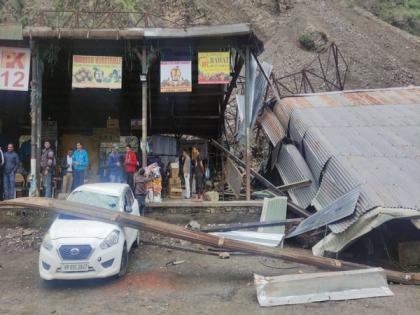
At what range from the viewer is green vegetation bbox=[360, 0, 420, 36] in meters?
47.1

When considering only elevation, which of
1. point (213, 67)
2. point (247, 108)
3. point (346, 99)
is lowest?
point (247, 108)

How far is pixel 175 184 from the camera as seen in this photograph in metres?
16.0

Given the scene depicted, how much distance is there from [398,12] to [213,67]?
4166 centimetres

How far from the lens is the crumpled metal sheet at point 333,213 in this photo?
30.9 feet

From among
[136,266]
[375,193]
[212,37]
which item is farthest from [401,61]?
[136,266]

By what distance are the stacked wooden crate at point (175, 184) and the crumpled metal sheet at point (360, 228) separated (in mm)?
6955

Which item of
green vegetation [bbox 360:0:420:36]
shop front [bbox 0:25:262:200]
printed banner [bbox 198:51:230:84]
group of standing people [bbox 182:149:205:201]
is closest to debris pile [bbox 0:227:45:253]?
shop front [bbox 0:25:262:200]

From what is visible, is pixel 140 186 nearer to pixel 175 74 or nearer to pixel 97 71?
pixel 175 74

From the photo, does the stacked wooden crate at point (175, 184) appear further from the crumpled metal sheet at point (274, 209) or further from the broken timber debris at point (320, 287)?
the broken timber debris at point (320, 287)

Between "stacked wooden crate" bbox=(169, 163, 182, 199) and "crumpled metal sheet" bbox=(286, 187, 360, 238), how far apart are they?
6008mm

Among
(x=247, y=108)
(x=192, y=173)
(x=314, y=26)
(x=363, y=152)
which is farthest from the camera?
(x=314, y=26)

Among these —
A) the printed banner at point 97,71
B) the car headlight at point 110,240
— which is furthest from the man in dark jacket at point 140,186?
the car headlight at point 110,240

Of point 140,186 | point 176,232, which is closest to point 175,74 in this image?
point 140,186

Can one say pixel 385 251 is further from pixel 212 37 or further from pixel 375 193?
pixel 212 37
